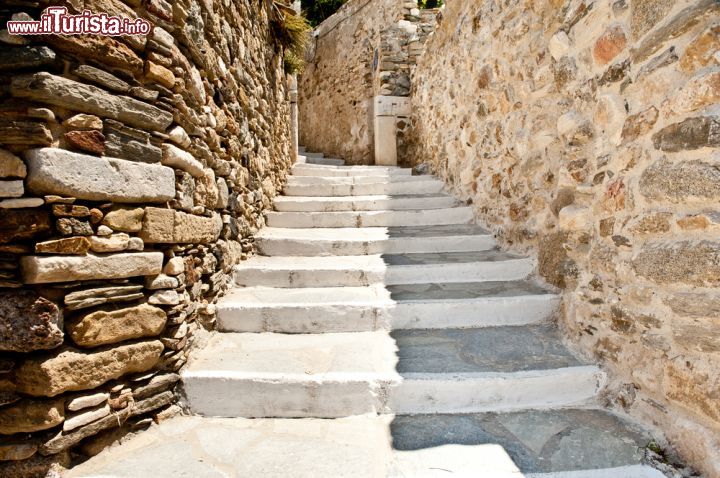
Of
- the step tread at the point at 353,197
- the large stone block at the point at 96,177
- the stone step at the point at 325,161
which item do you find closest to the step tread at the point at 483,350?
the large stone block at the point at 96,177

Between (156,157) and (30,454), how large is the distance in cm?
130

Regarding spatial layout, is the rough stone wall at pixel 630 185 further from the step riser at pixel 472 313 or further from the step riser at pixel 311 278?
the step riser at pixel 311 278

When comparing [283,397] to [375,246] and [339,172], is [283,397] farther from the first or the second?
[339,172]

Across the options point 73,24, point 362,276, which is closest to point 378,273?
point 362,276

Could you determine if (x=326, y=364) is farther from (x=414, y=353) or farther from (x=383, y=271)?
(x=383, y=271)

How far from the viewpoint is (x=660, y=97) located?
1.61 metres

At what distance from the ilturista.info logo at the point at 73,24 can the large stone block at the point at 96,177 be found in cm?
44

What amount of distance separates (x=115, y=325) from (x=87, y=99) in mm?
935

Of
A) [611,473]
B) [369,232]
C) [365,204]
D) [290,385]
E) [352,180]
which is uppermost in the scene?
[352,180]

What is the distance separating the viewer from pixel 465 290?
272 centimetres

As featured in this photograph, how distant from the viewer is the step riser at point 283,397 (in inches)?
74.9

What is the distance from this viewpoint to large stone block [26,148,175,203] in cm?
149

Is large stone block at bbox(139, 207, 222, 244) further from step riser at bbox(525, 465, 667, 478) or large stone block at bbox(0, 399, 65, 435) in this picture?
step riser at bbox(525, 465, 667, 478)

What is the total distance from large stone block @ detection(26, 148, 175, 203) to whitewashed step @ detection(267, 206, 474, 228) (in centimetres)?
191
